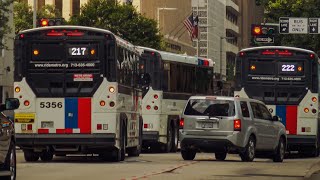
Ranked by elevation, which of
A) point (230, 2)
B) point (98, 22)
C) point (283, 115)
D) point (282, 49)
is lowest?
point (283, 115)

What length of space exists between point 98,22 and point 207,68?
108 ft

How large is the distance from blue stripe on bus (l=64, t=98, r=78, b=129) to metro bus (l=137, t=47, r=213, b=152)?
7620 millimetres

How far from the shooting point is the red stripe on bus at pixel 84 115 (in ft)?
80.5

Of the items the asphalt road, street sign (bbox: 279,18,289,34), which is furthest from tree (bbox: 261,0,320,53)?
the asphalt road

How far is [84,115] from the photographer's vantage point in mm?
24594

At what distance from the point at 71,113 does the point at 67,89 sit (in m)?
0.61

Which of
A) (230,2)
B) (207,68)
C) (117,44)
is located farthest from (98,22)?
(230,2)

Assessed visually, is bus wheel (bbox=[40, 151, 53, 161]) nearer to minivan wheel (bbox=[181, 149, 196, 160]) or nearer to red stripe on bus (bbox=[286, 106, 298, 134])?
minivan wheel (bbox=[181, 149, 196, 160])

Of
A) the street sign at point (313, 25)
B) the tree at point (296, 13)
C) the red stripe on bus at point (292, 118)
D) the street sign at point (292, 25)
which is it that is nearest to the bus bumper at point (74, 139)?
the red stripe on bus at point (292, 118)

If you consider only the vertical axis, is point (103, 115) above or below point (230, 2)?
below

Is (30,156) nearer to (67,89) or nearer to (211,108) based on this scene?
(67,89)

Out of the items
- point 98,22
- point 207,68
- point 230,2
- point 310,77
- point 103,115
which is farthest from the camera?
point 230,2

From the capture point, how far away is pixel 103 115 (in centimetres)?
2452

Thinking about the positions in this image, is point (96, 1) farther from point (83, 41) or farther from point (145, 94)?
point (83, 41)
